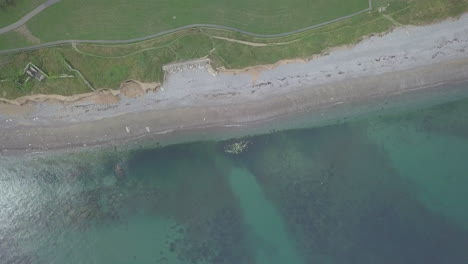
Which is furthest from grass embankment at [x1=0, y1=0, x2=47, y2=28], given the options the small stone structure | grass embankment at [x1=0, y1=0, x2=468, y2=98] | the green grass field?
the small stone structure

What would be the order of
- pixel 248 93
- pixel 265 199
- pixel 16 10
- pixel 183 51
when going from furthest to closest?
pixel 265 199 → pixel 248 93 → pixel 183 51 → pixel 16 10

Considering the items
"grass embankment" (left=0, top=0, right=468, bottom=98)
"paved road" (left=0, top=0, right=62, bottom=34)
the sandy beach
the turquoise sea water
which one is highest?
"paved road" (left=0, top=0, right=62, bottom=34)

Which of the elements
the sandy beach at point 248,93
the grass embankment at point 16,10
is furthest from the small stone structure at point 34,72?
the grass embankment at point 16,10

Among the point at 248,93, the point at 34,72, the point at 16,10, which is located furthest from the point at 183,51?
the point at 16,10

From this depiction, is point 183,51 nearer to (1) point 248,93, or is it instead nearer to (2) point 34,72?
(1) point 248,93

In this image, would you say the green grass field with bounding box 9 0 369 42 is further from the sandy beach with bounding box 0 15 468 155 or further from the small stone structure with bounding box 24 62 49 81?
the sandy beach with bounding box 0 15 468 155

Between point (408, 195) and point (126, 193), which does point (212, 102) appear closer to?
point (126, 193)

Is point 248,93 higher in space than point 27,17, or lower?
lower
